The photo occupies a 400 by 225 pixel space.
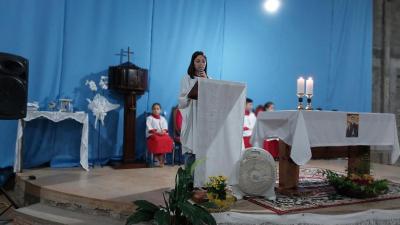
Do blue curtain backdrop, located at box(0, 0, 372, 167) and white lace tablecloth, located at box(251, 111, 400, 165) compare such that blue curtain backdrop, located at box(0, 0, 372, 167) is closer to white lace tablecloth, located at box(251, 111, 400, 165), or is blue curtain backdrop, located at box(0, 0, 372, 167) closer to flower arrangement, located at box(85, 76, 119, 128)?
flower arrangement, located at box(85, 76, 119, 128)

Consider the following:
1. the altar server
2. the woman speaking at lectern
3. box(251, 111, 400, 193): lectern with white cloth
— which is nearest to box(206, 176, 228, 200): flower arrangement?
the woman speaking at lectern

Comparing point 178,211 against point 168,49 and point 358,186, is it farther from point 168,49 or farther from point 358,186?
point 168,49

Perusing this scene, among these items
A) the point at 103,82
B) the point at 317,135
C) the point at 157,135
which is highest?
the point at 103,82

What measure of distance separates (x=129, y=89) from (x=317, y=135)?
2.87 metres

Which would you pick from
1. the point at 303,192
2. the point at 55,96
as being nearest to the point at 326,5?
the point at 303,192

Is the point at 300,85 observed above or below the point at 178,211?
above

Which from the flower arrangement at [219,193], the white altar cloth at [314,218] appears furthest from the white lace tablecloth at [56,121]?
the white altar cloth at [314,218]

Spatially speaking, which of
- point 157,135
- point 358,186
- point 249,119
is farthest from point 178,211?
point 249,119

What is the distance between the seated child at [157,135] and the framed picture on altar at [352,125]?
271cm

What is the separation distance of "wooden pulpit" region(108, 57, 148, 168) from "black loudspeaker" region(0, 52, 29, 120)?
1.85 meters

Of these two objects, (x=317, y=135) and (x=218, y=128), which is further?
(x=317, y=135)

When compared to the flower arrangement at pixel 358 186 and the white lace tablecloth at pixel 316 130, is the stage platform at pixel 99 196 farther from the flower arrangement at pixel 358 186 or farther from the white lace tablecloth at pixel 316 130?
the white lace tablecloth at pixel 316 130

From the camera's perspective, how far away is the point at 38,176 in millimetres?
4160

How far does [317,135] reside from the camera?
3549mm
